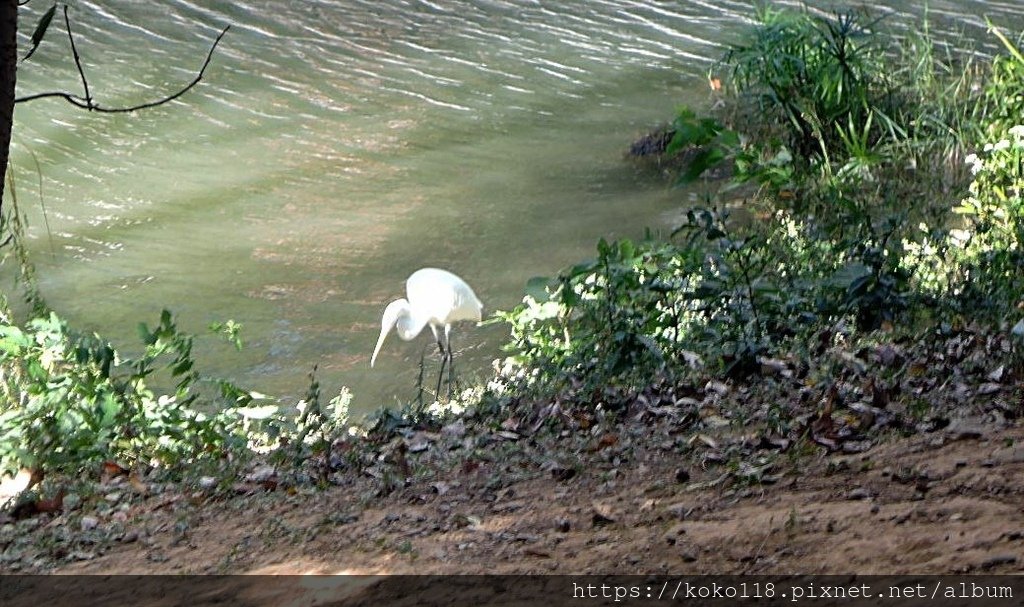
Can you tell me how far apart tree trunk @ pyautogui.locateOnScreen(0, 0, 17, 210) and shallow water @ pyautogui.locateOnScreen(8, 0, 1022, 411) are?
360 cm

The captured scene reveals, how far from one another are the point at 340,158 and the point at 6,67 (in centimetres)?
702

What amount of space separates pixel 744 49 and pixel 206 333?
12.1ft

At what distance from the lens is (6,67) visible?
2.78 metres

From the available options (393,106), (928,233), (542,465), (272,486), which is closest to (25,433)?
(272,486)

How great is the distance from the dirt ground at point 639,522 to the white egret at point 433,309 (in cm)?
229

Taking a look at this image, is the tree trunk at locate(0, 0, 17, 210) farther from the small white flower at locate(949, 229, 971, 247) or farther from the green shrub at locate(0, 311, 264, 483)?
the small white flower at locate(949, 229, 971, 247)

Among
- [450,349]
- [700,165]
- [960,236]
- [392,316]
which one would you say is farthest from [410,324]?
[960,236]

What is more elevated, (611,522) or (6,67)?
(6,67)

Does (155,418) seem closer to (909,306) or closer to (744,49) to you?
(909,306)

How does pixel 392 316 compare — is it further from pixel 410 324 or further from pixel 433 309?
pixel 433 309

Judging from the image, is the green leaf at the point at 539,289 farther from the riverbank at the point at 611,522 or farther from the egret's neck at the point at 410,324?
the riverbank at the point at 611,522

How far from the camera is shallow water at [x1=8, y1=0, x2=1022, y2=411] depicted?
24.7ft

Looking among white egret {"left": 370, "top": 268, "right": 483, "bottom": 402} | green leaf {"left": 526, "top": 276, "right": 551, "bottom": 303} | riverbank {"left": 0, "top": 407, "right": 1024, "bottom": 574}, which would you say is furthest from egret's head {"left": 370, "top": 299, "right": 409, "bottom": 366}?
riverbank {"left": 0, "top": 407, "right": 1024, "bottom": 574}

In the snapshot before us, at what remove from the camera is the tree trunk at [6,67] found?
274 cm
